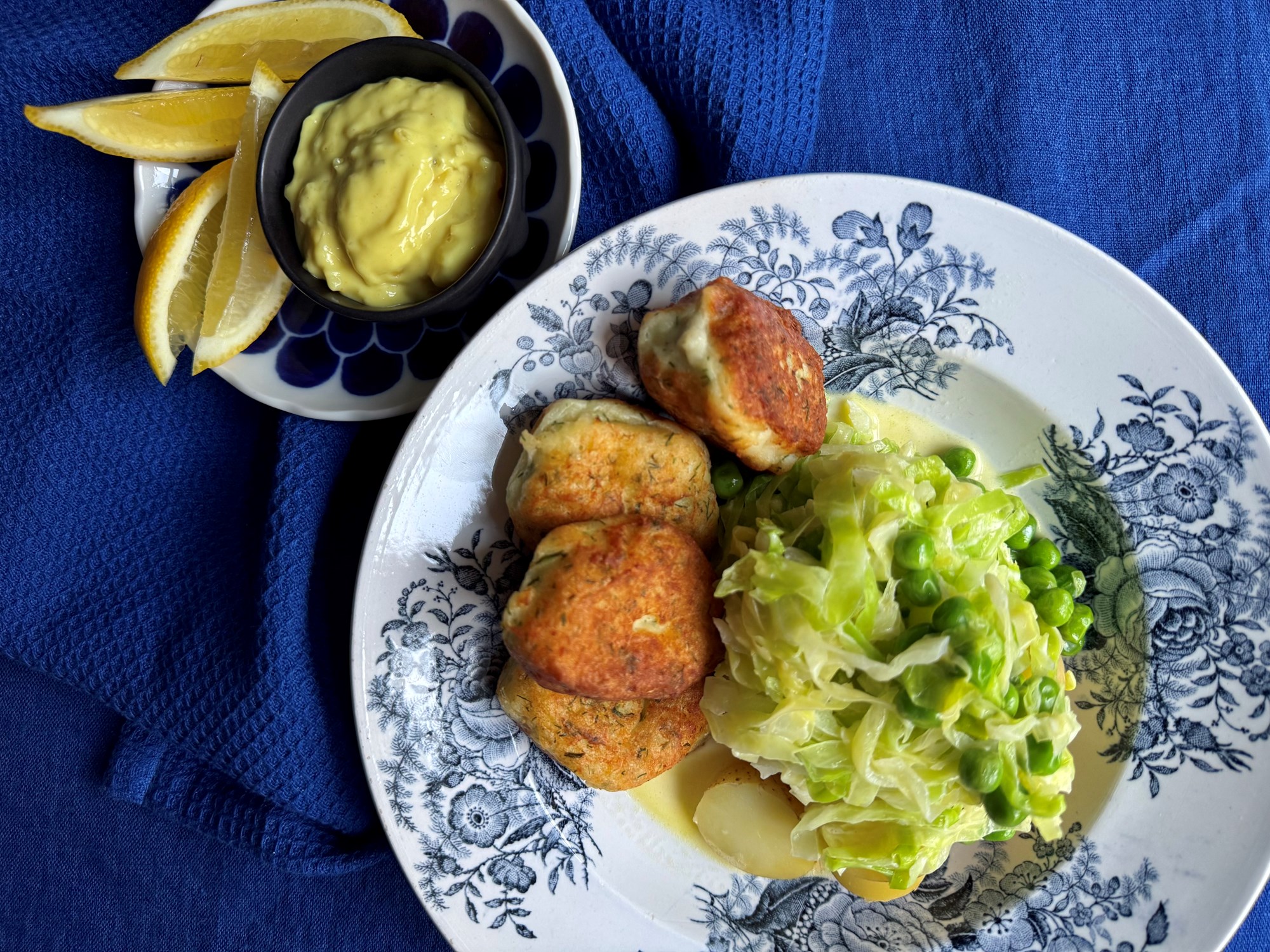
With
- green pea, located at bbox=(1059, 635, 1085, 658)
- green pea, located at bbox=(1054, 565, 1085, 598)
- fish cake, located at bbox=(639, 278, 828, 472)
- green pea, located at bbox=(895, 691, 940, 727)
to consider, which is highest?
fish cake, located at bbox=(639, 278, 828, 472)

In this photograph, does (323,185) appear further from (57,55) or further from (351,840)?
(351,840)

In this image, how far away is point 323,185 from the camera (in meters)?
2.46

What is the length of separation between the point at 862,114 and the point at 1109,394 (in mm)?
1315

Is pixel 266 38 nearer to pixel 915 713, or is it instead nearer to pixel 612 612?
pixel 612 612

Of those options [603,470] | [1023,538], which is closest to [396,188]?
[603,470]

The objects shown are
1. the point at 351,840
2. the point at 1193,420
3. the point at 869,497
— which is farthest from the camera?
the point at 351,840

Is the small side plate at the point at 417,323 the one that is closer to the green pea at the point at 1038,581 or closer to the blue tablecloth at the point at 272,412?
the blue tablecloth at the point at 272,412

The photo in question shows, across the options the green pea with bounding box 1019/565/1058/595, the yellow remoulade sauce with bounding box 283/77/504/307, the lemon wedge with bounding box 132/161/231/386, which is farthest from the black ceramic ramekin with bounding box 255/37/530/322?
the green pea with bounding box 1019/565/1058/595

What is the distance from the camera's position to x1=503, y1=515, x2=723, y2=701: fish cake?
2359 mm

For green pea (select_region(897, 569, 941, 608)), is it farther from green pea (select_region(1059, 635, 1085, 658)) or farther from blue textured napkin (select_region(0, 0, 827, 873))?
blue textured napkin (select_region(0, 0, 827, 873))

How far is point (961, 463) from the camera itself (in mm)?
2916

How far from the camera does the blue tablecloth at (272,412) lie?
288cm

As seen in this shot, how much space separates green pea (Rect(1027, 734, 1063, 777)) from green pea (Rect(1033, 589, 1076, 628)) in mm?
522

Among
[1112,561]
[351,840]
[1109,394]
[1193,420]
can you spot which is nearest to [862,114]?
[1109,394]
